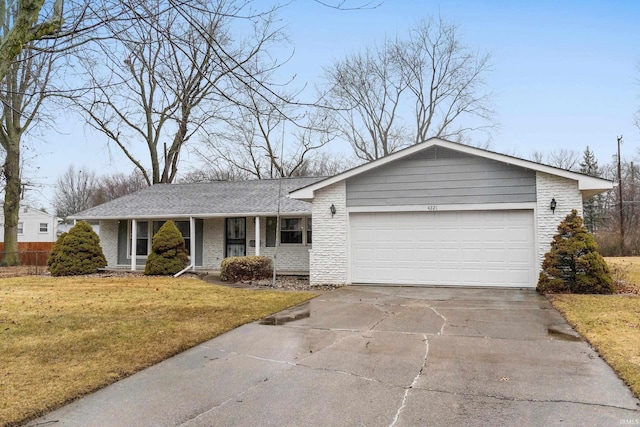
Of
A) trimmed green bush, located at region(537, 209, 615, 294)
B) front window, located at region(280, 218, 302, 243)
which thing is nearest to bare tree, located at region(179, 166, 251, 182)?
front window, located at region(280, 218, 302, 243)

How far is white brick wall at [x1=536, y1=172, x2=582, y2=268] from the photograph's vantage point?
1053 centimetres

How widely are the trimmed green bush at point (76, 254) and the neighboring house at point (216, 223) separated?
4.21ft

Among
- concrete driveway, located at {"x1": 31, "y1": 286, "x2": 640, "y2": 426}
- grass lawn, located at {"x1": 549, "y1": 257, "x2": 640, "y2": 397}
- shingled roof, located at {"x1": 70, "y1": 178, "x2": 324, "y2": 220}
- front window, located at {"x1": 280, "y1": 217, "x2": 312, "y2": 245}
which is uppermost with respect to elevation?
shingled roof, located at {"x1": 70, "y1": 178, "x2": 324, "y2": 220}

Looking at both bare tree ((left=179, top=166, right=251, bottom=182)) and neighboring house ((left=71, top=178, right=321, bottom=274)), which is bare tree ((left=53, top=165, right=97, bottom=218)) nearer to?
bare tree ((left=179, top=166, right=251, bottom=182))

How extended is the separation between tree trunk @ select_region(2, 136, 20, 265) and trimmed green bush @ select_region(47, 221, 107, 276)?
8.29m

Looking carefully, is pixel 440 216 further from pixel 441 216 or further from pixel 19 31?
pixel 19 31

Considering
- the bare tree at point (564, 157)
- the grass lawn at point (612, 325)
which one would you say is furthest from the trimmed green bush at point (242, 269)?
the bare tree at point (564, 157)

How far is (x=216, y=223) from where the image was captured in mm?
17031

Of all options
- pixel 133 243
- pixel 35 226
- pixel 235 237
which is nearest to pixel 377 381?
pixel 235 237

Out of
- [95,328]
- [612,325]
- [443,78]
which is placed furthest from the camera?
[443,78]

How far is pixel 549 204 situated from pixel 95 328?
10367 millimetres

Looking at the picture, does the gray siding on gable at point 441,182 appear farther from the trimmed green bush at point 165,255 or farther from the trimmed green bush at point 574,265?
the trimmed green bush at point 165,255

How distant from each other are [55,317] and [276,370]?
17.0 feet

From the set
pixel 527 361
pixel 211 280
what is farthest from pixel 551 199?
pixel 211 280
